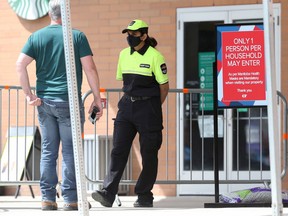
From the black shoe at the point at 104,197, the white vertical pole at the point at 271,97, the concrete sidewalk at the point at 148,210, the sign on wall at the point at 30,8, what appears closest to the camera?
the white vertical pole at the point at 271,97

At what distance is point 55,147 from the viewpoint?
320 inches

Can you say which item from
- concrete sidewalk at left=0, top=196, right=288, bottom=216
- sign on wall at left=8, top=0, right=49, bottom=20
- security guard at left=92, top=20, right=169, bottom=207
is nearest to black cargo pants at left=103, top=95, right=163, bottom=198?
security guard at left=92, top=20, right=169, bottom=207

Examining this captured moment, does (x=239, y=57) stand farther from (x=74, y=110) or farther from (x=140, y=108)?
(x=74, y=110)

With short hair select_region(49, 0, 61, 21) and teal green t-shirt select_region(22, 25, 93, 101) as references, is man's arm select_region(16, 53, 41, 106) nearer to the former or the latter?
teal green t-shirt select_region(22, 25, 93, 101)

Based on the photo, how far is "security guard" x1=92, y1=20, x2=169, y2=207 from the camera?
8.49m

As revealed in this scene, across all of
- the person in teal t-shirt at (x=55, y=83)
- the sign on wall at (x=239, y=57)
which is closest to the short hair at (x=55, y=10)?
the person in teal t-shirt at (x=55, y=83)

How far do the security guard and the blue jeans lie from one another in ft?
1.53

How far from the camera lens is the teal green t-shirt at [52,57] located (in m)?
7.99

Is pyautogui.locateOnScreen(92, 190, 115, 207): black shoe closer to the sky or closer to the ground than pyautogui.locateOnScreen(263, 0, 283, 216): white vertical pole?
closer to the ground

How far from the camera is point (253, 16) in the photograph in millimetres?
11211

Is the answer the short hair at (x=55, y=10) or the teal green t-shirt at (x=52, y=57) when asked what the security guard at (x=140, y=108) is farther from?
the short hair at (x=55, y=10)

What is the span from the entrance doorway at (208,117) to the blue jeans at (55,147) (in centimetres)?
314

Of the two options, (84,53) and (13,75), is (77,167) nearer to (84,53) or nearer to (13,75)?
(84,53)

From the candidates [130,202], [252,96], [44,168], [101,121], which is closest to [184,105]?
[101,121]
